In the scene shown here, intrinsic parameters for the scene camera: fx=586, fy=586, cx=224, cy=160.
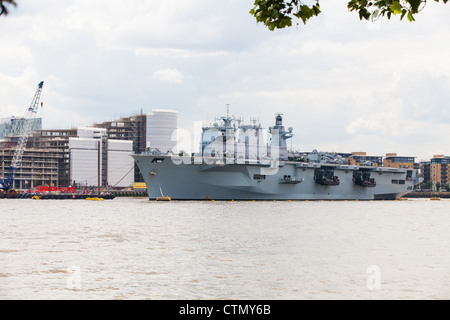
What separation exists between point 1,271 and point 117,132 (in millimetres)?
147278

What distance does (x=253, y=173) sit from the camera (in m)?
75.2

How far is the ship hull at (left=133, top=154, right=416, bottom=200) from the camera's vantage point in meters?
71.3

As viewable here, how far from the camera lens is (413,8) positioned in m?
8.31

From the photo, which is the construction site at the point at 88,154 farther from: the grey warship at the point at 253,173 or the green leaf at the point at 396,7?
the green leaf at the point at 396,7

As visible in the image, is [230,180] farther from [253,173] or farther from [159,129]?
[159,129]

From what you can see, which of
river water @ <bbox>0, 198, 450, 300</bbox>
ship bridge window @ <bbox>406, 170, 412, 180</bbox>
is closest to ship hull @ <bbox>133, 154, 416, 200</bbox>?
ship bridge window @ <bbox>406, 170, 412, 180</bbox>

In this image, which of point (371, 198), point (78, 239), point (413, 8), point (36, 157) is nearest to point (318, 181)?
point (371, 198)

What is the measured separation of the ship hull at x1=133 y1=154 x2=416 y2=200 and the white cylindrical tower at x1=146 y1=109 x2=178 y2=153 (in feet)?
230

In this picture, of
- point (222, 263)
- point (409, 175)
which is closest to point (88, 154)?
point (409, 175)

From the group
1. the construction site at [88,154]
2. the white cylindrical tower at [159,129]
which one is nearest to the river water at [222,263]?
the construction site at [88,154]

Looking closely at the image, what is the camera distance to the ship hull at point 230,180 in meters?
71.3

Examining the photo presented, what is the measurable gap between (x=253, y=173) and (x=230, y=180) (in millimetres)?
3576

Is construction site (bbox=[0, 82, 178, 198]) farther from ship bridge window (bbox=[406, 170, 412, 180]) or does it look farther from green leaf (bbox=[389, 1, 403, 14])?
green leaf (bbox=[389, 1, 403, 14])
